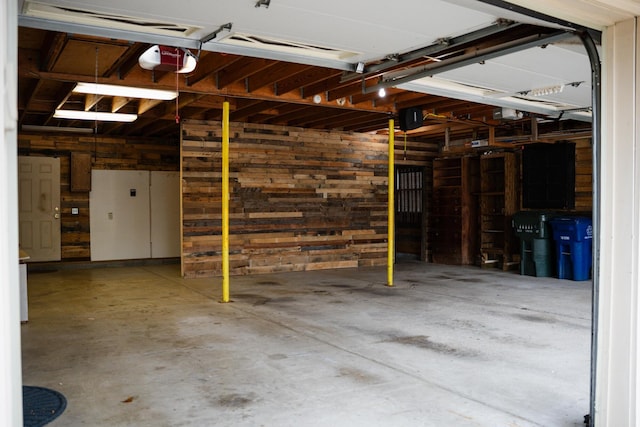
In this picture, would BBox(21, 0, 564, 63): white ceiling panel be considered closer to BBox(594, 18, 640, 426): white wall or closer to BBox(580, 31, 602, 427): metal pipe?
BBox(580, 31, 602, 427): metal pipe

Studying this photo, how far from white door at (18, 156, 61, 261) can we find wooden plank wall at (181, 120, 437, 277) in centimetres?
331

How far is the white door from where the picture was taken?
10.2 m

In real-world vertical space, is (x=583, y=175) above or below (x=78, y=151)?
below

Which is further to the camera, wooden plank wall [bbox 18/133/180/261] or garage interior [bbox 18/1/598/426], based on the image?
wooden plank wall [bbox 18/133/180/261]

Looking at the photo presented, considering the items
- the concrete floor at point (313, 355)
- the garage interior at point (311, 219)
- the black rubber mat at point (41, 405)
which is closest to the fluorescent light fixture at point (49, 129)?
the garage interior at point (311, 219)

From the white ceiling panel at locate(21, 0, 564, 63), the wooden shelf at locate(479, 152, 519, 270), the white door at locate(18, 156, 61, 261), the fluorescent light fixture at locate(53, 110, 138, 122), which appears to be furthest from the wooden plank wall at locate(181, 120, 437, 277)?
the white ceiling panel at locate(21, 0, 564, 63)

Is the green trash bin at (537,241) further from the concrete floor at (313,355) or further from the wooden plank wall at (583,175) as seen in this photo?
the concrete floor at (313,355)

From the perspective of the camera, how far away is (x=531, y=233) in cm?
932

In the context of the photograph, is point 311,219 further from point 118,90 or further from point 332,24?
point 332,24

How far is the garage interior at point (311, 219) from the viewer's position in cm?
328

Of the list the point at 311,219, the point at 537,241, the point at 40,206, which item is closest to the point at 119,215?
the point at 40,206

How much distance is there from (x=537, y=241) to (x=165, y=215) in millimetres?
7538

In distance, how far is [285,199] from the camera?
1009cm

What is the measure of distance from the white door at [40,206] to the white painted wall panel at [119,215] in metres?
0.68
